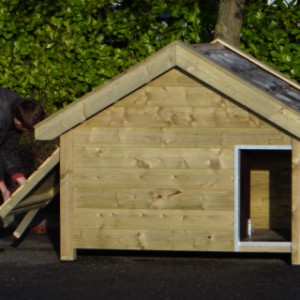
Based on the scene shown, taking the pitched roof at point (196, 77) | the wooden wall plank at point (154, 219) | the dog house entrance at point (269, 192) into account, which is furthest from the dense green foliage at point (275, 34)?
the wooden wall plank at point (154, 219)

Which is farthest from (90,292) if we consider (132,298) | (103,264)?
(103,264)

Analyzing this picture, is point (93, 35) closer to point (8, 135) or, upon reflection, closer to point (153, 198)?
point (8, 135)

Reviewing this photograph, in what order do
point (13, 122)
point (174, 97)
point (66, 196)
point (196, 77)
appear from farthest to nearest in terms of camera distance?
point (13, 122) < point (66, 196) < point (174, 97) < point (196, 77)

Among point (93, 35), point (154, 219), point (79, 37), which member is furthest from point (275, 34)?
point (154, 219)

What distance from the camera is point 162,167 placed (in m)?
8.92

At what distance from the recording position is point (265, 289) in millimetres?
8000

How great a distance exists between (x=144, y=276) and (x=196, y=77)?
1613 mm

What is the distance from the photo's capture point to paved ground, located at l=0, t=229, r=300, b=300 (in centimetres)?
788

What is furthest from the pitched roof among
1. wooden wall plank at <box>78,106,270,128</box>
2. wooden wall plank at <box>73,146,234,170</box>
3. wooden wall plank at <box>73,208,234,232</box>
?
wooden wall plank at <box>73,208,234,232</box>

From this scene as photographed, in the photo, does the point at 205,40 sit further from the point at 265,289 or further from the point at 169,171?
the point at 265,289

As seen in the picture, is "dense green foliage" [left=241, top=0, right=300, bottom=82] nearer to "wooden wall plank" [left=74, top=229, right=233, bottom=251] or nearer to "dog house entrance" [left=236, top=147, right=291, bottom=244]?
"dog house entrance" [left=236, top=147, right=291, bottom=244]

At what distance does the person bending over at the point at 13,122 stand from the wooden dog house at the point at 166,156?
371 millimetres

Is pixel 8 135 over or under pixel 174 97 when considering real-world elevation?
under

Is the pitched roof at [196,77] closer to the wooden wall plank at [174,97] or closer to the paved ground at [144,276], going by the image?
the wooden wall plank at [174,97]
